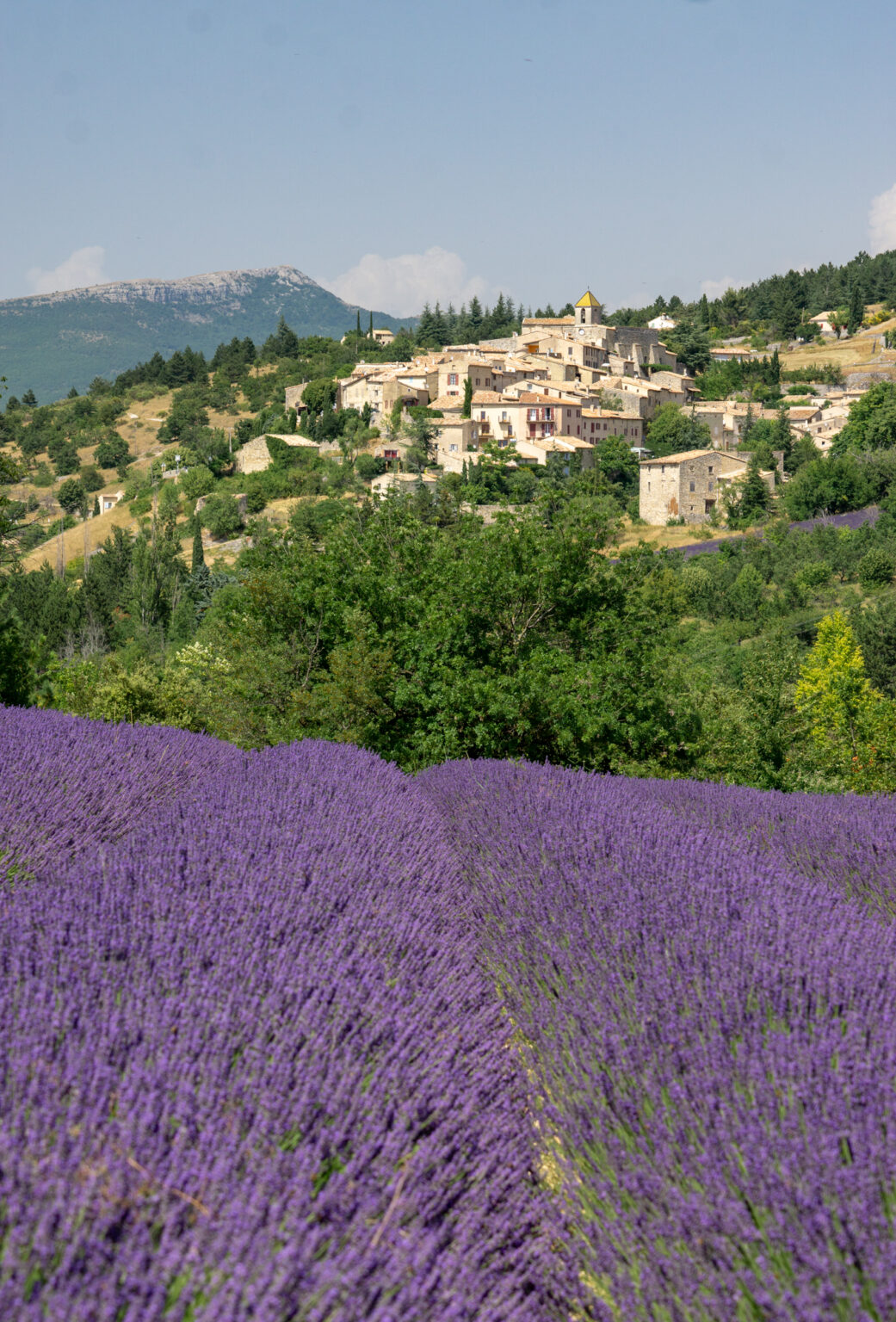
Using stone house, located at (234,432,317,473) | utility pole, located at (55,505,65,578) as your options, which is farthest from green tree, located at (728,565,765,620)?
stone house, located at (234,432,317,473)

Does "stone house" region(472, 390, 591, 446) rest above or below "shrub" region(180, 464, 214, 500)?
above

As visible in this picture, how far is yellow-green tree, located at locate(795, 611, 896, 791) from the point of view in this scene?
16297mm

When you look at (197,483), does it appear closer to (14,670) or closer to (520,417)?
(520,417)

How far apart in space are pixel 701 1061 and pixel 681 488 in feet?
195

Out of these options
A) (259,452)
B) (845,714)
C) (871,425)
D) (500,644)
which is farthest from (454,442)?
(500,644)

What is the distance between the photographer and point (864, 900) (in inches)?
184

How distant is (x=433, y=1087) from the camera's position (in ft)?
7.41

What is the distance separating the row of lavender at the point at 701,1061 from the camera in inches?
71.0

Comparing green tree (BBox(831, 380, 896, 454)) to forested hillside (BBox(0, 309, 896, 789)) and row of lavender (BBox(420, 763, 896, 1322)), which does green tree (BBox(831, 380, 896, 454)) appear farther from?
row of lavender (BBox(420, 763, 896, 1322))

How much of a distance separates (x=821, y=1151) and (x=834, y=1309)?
30 cm

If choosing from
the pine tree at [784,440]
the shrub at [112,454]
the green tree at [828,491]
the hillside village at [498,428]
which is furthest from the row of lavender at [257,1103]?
the shrub at [112,454]

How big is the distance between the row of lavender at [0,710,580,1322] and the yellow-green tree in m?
12.1

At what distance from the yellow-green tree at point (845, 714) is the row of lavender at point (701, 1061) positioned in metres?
11.0

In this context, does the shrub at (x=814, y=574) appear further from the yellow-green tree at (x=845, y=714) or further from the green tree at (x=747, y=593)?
the yellow-green tree at (x=845, y=714)
